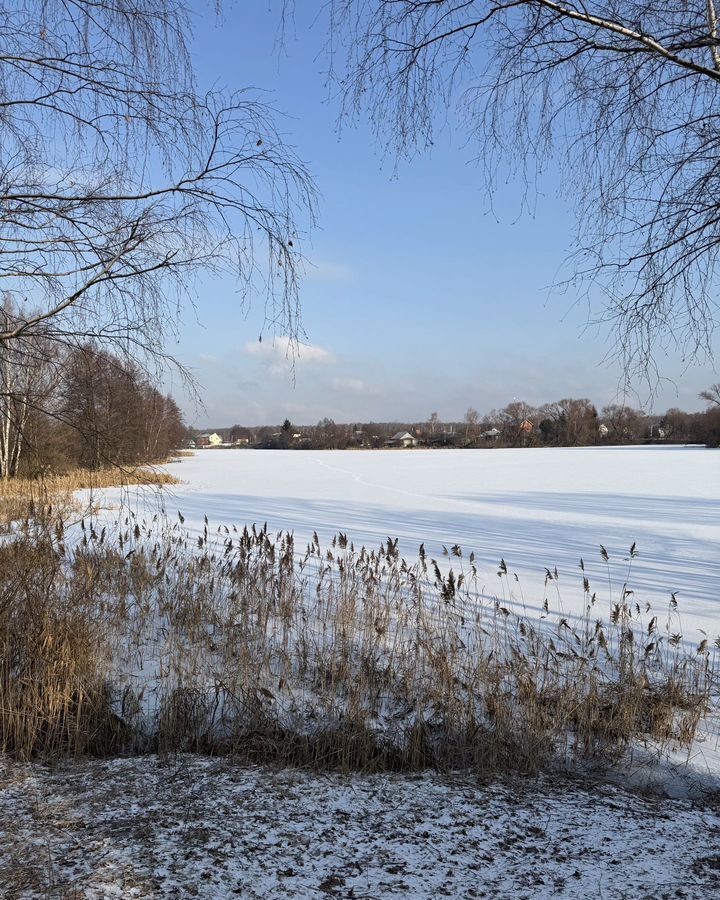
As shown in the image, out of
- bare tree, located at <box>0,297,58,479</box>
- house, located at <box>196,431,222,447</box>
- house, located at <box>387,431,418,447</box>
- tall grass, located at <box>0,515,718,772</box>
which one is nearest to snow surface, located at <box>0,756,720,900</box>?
tall grass, located at <box>0,515,718,772</box>

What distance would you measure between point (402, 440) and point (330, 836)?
4260 inches

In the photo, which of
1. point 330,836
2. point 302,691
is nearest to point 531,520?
point 302,691

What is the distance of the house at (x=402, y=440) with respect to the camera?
10495 centimetres

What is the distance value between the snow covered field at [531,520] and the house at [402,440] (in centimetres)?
8003

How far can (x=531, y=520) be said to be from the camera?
13.1 metres

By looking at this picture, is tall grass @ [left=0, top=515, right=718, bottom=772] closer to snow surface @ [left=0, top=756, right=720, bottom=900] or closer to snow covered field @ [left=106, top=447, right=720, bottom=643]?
snow surface @ [left=0, top=756, right=720, bottom=900]

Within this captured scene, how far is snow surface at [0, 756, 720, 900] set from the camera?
201 centimetres

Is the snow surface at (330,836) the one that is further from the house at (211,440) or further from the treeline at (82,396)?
the house at (211,440)

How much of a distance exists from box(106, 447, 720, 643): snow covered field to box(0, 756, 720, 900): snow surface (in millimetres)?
1617

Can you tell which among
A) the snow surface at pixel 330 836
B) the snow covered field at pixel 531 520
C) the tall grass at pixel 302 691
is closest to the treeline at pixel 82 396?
the snow covered field at pixel 531 520

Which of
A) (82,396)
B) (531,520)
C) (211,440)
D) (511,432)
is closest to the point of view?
(82,396)

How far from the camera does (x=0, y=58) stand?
2693 millimetres

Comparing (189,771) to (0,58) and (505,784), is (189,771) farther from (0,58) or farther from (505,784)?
(0,58)

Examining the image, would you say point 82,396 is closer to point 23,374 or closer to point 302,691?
point 23,374
